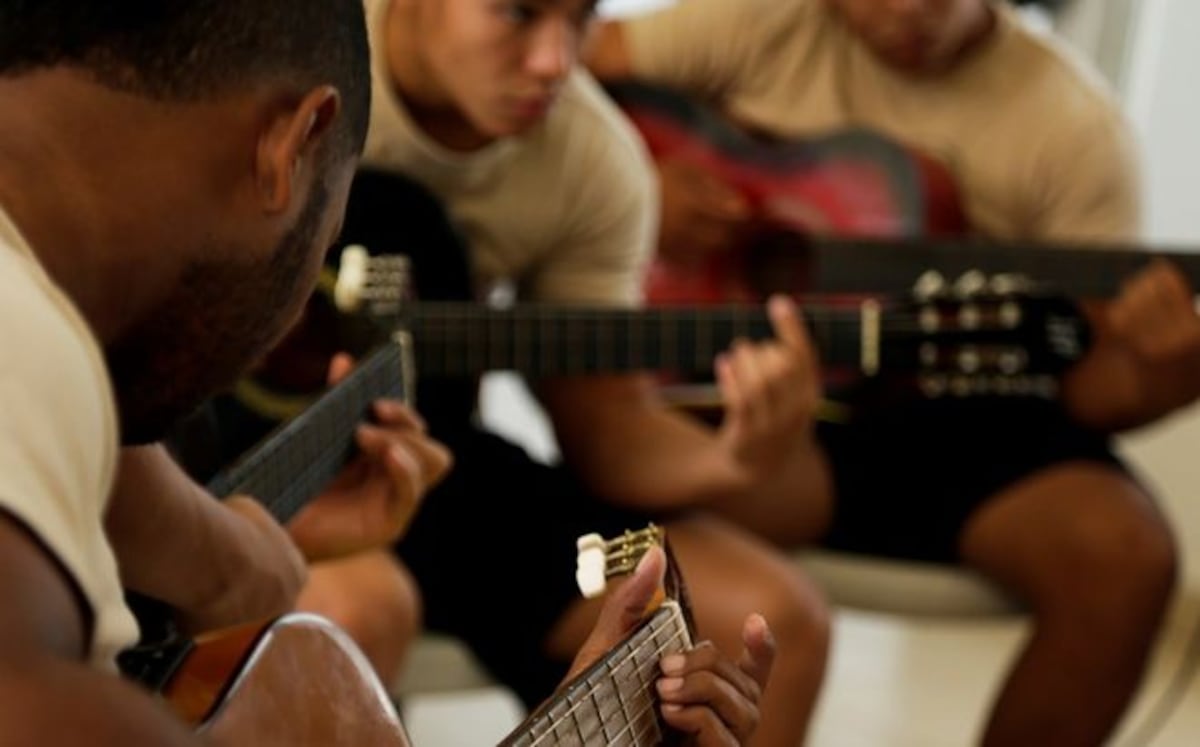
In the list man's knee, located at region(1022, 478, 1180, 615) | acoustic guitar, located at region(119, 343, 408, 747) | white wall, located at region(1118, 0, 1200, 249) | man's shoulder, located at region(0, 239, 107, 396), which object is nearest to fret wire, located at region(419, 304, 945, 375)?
man's knee, located at region(1022, 478, 1180, 615)

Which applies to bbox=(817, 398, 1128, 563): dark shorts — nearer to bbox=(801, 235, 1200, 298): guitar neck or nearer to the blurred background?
bbox=(801, 235, 1200, 298): guitar neck

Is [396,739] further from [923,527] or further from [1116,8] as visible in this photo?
[1116,8]

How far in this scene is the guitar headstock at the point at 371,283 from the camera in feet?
3.83

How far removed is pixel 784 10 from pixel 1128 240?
0.39m

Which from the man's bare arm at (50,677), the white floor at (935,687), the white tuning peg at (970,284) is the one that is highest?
the man's bare arm at (50,677)

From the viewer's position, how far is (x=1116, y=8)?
2438 millimetres

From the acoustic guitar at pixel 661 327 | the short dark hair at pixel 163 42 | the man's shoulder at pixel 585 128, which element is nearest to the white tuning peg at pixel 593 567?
the short dark hair at pixel 163 42

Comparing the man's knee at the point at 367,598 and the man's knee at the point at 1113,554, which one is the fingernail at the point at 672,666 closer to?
the man's knee at the point at 367,598

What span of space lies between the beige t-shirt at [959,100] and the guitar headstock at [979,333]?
4.5 inches

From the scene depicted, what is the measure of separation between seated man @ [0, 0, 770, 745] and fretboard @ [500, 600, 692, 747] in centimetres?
16

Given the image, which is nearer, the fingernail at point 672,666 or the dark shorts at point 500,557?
the fingernail at point 672,666

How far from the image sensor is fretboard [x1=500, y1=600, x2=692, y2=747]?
23.7 inches

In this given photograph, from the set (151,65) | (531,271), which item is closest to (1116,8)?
(531,271)

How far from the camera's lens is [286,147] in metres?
0.53
